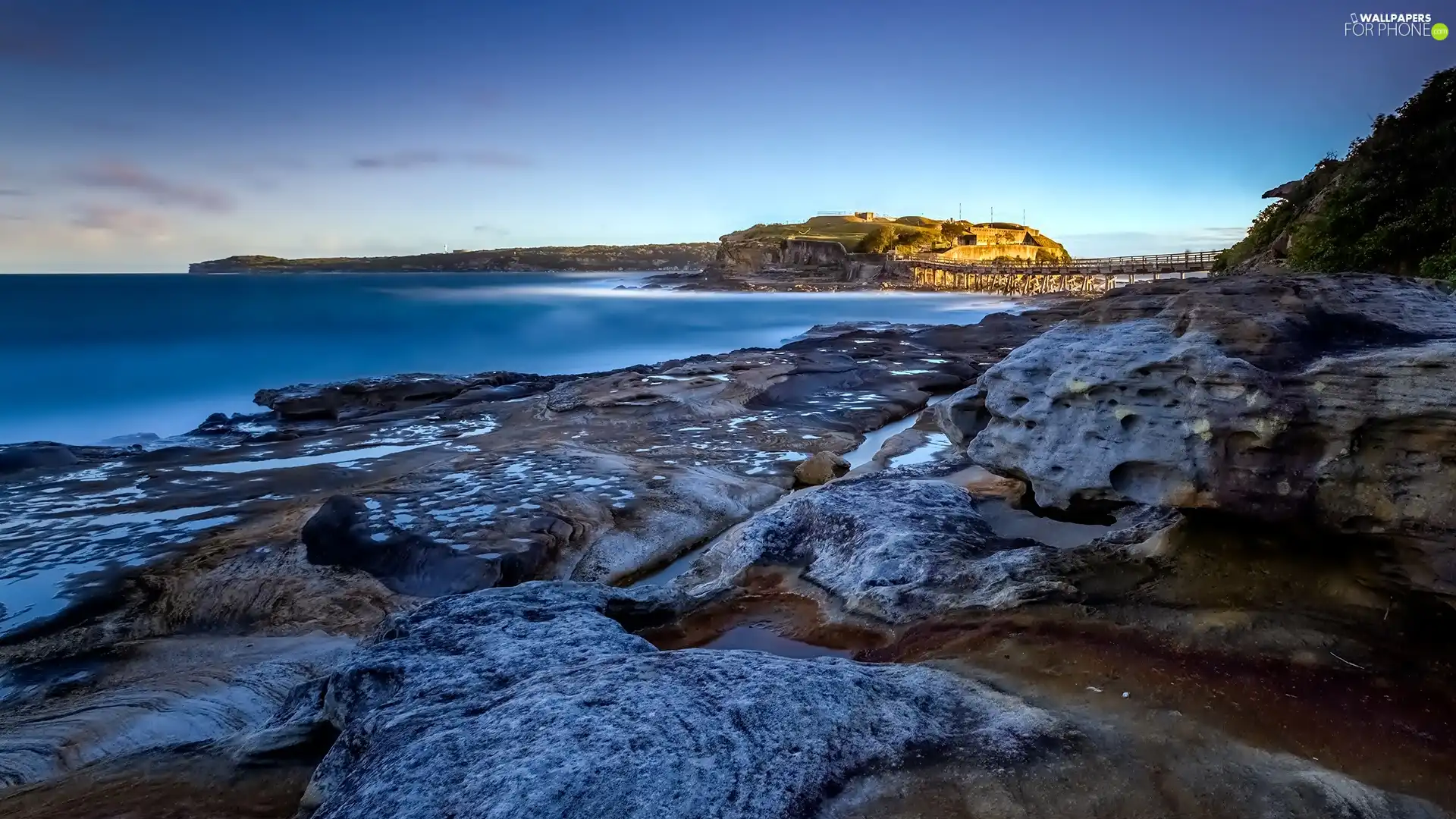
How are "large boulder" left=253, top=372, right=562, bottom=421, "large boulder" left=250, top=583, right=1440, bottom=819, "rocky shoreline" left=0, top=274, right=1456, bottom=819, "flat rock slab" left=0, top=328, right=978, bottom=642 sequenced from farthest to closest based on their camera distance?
"large boulder" left=253, top=372, right=562, bottom=421, "flat rock slab" left=0, top=328, right=978, bottom=642, "rocky shoreline" left=0, top=274, right=1456, bottom=819, "large boulder" left=250, top=583, right=1440, bottom=819

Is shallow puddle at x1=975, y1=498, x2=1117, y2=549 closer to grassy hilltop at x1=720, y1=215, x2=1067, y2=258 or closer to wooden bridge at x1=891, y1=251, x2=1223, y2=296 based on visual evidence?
wooden bridge at x1=891, y1=251, x2=1223, y2=296

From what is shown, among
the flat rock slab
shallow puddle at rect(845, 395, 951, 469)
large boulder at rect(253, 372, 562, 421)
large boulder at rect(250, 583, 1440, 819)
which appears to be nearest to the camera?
large boulder at rect(250, 583, 1440, 819)

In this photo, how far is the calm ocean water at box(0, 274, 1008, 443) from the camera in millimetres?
23484

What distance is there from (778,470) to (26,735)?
8.86 meters

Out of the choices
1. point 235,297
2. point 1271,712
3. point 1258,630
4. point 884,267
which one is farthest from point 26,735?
point 884,267

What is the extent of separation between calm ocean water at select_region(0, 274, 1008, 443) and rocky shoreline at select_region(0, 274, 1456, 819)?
54.9 ft

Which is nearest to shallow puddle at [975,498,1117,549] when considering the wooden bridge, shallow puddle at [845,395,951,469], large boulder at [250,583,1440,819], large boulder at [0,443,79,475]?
shallow puddle at [845,395,951,469]

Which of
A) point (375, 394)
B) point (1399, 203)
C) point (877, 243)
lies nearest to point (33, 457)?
point (375, 394)

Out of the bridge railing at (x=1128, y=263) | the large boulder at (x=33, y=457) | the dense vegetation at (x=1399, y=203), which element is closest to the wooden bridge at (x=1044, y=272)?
the bridge railing at (x=1128, y=263)

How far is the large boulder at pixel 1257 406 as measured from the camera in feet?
15.0

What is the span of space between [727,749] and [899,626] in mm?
2666

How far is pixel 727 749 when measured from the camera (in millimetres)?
4105

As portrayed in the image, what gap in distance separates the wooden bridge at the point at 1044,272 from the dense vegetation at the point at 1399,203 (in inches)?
1004

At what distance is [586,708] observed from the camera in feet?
14.1
